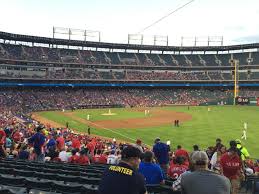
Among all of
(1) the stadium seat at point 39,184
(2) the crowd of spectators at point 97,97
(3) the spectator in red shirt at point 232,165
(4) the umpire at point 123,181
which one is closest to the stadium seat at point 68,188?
(1) the stadium seat at point 39,184

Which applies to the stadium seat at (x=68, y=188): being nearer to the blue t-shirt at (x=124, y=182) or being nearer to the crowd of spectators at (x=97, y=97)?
the blue t-shirt at (x=124, y=182)

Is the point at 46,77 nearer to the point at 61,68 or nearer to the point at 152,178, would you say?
the point at 61,68

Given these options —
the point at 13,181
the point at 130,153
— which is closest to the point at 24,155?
the point at 13,181

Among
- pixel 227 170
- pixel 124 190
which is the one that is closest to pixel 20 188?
pixel 124 190

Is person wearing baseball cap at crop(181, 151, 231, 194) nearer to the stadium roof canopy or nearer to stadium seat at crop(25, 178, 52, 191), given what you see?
stadium seat at crop(25, 178, 52, 191)

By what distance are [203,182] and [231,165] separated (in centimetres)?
454

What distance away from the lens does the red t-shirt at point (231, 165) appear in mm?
8289

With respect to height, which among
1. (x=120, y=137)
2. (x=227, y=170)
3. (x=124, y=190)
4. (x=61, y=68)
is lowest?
(x=120, y=137)

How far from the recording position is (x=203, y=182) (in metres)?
4.11

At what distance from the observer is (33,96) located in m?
72.7

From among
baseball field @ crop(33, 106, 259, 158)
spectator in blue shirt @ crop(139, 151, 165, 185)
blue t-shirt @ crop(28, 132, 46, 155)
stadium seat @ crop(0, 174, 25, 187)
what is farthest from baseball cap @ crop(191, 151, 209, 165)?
baseball field @ crop(33, 106, 259, 158)

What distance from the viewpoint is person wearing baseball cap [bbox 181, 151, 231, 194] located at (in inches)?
160

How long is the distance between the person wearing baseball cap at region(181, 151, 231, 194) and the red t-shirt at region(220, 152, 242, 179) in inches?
168

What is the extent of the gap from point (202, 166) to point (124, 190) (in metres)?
1.09
